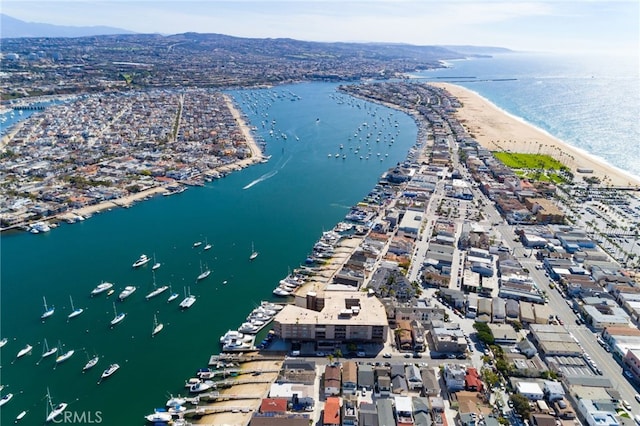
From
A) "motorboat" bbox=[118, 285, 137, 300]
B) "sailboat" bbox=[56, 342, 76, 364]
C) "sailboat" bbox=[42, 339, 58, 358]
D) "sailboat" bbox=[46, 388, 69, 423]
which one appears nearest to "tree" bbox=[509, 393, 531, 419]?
"sailboat" bbox=[46, 388, 69, 423]

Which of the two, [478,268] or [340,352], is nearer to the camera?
[340,352]

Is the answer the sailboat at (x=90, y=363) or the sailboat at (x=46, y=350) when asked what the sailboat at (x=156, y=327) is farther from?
the sailboat at (x=46, y=350)

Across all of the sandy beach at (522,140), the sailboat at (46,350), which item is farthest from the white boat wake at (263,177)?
the sandy beach at (522,140)

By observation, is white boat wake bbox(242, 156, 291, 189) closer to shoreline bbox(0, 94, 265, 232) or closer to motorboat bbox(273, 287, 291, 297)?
shoreline bbox(0, 94, 265, 232)

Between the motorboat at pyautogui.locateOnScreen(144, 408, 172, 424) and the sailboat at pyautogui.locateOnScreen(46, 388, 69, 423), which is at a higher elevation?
the motorboat at pyautogui.locateOnScreen(144, 408, 172, 424)

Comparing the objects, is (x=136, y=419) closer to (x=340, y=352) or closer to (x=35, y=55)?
(x=340, y=352)

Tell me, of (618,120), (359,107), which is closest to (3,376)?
(359,107)
